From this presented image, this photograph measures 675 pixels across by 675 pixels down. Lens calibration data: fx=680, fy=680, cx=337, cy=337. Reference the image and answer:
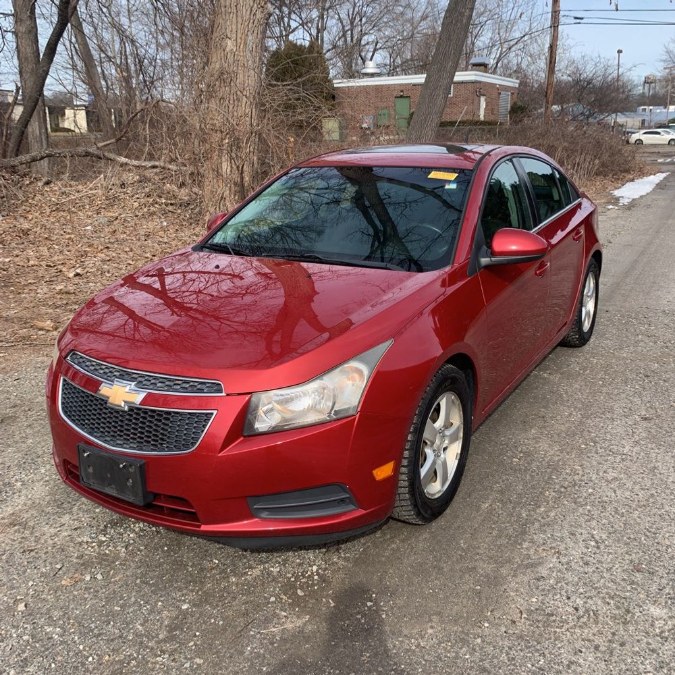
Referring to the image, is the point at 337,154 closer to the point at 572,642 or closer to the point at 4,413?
the point at 4,413

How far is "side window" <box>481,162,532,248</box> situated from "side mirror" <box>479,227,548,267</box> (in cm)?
12

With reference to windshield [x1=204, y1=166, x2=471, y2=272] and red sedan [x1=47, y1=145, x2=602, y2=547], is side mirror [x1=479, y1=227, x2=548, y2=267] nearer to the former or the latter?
red sedan [x1=47, y1=145, x2=602, y2=547]

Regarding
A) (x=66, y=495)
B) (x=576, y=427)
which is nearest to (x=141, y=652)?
(x=66, y=495)

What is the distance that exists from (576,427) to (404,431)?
1.86 metres

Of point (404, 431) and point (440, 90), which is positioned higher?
point (440, 90)

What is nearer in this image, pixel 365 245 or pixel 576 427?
pixel 365 245

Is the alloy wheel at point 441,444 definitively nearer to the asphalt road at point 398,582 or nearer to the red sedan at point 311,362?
the red sedan at point 311,362

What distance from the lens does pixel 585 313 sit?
18.1ft

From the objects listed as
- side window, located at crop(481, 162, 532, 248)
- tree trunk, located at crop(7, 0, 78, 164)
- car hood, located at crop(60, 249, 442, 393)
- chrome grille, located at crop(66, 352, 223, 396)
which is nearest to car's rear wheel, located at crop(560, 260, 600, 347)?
side window, located at crop(481, 162, 532, 248)

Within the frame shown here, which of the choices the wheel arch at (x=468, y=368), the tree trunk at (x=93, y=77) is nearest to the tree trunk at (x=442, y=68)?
the tree trunk at (x=93, y=77)

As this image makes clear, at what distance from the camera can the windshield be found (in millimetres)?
3441

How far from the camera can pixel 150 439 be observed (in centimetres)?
252

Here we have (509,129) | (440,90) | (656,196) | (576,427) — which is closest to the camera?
(576,427)

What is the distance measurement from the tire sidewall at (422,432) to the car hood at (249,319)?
0.34 meters
